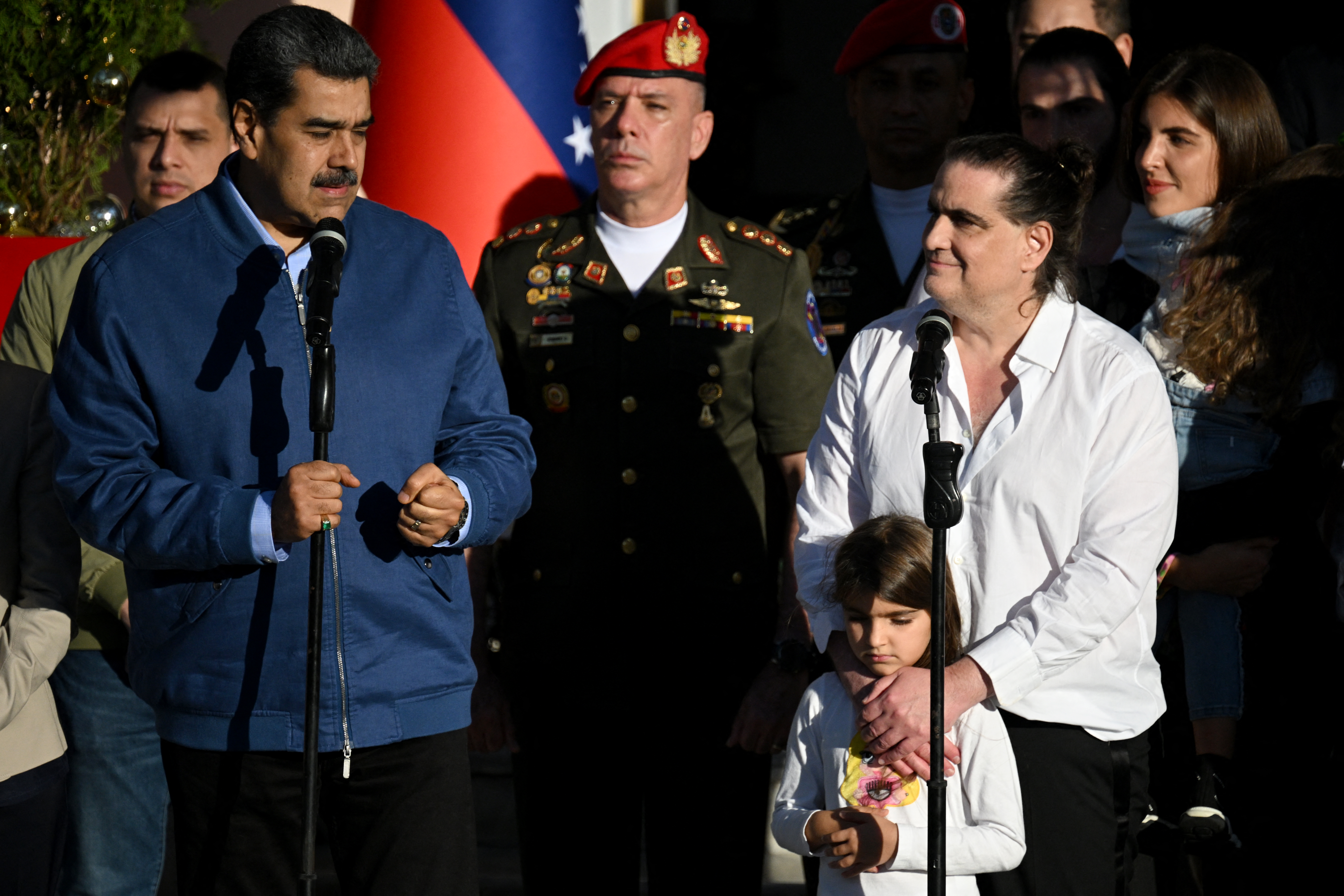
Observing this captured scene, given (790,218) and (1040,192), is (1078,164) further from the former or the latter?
(790,218)

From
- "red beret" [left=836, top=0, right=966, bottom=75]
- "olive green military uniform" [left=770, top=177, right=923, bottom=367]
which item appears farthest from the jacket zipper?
"red beret" [left=836, top=0, right=966, bottom=75]

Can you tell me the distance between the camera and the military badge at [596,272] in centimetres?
381

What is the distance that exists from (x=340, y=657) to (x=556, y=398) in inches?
48.5

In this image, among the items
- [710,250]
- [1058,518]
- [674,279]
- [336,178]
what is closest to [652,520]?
[674,279]

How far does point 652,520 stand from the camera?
12.1 ft

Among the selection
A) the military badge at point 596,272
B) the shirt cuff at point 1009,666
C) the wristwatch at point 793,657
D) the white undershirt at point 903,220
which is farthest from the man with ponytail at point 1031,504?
the white undershirt at point 903,220

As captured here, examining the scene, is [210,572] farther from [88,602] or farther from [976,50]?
[976,50]

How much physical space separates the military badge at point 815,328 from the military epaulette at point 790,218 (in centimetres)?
66

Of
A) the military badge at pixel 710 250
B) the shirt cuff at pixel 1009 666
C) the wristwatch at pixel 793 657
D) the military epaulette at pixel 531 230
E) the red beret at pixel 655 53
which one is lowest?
the wristwatch at pixel 793 657

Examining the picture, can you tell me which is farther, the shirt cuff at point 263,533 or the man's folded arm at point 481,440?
the man's folded arm at point 481,440

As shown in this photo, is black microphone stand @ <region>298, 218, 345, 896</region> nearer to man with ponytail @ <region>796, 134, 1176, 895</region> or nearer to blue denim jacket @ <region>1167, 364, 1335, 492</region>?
man with ponytail @ <region>796, 134, 1176, 895</region>

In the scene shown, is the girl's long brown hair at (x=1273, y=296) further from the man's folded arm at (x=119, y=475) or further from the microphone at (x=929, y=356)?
the man's folded arm at (x=119, y=475)

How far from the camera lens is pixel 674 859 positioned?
3.63m

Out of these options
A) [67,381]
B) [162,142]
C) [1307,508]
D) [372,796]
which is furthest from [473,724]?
[1307,508]
